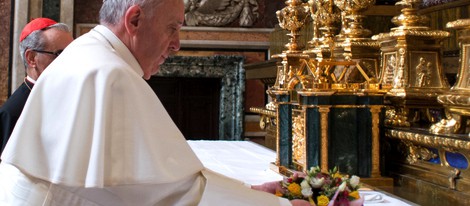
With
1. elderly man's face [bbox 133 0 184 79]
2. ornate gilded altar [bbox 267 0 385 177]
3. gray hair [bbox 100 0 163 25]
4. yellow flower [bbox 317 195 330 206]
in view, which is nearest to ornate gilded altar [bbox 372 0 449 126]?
ornate gilded altar [bbox 267 0 385 177]

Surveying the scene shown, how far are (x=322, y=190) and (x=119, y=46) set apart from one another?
772 millimetres

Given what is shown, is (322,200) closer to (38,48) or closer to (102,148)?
(102,148)

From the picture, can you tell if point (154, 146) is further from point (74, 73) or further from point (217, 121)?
point (217, 121)

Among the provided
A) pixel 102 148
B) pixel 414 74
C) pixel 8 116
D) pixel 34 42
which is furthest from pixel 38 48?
pixel 414 74

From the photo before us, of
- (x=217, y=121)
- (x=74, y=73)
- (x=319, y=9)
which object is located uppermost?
(x=319, y=9)

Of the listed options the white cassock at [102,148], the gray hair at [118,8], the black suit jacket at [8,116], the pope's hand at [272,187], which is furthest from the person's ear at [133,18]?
the black suit jacket at [8,116]

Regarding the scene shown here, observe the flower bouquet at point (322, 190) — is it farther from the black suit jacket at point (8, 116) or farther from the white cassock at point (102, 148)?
the black suit jacket at point (8, 116)

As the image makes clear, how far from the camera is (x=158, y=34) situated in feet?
6.11

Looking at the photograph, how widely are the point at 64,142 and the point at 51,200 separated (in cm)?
17

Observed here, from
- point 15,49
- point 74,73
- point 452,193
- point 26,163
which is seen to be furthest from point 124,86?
point 15,49

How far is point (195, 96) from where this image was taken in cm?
1117

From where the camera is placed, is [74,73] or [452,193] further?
[452,193]

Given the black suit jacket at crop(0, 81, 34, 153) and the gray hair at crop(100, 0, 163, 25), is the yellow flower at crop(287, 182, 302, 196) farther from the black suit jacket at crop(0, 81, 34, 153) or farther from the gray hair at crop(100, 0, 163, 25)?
the black suit jacket at crop(0, 81, 34, 153)

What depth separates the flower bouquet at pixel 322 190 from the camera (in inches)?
73.9
